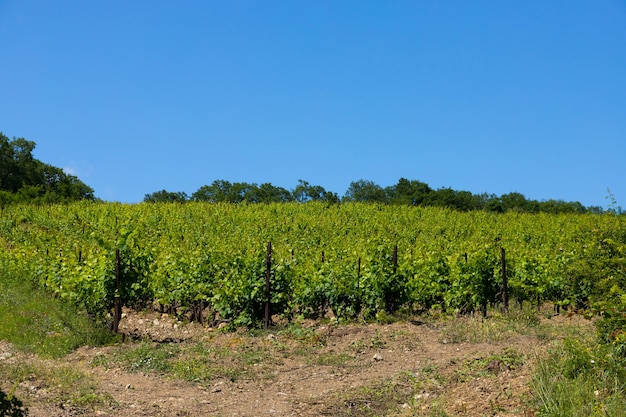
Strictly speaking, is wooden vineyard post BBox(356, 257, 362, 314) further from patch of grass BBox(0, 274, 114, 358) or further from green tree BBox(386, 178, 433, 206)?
green tree BBox(386, 178, 433, 206)

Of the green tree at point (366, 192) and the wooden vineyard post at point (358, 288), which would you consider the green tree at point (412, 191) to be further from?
the wooden vineyard post at point (358, 288)

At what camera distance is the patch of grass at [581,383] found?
6.12 m

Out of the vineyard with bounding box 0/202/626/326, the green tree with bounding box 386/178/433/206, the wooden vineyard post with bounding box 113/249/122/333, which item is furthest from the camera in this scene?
the green tree with bounding box 386/178/433/206

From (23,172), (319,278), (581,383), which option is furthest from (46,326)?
(23,172)

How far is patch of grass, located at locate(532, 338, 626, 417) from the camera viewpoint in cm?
612

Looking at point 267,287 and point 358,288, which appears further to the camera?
point 358,288

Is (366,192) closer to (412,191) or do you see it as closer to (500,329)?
(412,191)

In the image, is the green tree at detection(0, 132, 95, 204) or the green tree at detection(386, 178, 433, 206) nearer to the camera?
the green tree at detection(0, 132, 95, 204)

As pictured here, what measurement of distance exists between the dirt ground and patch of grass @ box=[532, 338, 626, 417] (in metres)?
0.23

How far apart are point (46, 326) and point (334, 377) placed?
7.49 meters

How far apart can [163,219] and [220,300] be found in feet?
62.1

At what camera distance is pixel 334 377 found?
9.33 meters

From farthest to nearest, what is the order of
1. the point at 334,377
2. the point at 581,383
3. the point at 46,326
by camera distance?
the point at 46,326 < the point at 334,377 < the point at 581,383

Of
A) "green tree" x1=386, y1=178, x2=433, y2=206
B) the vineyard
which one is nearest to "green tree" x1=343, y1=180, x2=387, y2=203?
"green tree" x1=386, y1=178, x2=433, y2=206
